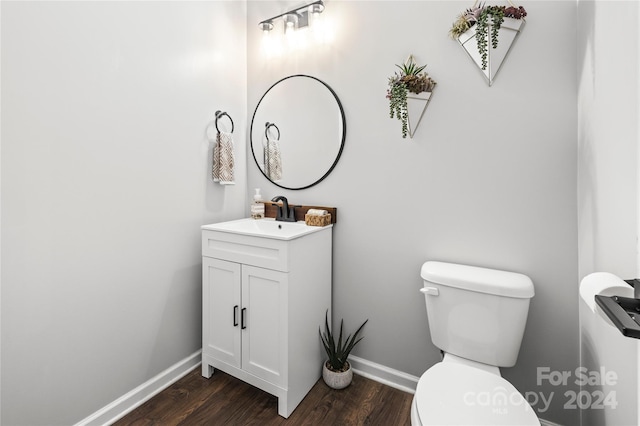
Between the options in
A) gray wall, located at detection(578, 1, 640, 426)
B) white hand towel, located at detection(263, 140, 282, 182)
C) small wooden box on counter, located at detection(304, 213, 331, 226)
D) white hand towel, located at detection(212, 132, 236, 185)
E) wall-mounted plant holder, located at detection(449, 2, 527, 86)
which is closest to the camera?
gray wall, located at detection(578, 1, 640, 426)

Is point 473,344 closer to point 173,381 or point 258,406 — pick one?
point 258,406

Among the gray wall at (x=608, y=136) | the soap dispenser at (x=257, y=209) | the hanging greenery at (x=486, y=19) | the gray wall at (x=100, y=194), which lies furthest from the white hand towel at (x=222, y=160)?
the gray wall at (x=608, y=136)

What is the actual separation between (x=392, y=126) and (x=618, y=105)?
3.00 feet

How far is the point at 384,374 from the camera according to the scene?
1.74 meters

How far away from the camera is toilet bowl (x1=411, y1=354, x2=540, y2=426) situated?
0.93 m

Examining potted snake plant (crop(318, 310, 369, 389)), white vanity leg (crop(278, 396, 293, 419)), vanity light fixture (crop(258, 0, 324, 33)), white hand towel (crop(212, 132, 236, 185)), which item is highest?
vanity light fixture (crop(258, 0, 324, 33))

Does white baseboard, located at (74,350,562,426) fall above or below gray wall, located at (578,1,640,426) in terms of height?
below

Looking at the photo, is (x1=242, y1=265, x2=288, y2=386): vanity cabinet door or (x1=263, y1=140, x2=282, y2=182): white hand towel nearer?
(x1=242, y1=265, x2=288, y2=386): vanity cabinet door

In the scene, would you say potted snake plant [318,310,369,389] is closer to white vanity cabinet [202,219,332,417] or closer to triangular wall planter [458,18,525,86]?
white vanity cabinet [202,219,332,417]

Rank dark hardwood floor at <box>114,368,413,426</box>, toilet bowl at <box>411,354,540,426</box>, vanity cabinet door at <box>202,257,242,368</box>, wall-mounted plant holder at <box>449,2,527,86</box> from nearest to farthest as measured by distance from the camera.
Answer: toilet bowl at <box>411,354,540,426</box> < wall-mounted plant holder at <box>449,2,527,86</box> < dark hardwood floor at <box>114,368,413,426</box> < vanity cabinet door at <box>202,257,242,368</box>

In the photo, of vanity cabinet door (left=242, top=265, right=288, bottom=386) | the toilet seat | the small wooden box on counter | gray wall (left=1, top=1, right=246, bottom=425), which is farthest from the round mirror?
the toilet seat

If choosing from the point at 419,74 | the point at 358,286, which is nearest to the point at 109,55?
the point at 419,74

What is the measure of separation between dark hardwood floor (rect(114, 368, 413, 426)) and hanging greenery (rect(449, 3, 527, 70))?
170 centimetres

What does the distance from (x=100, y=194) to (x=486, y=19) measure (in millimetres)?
1863
